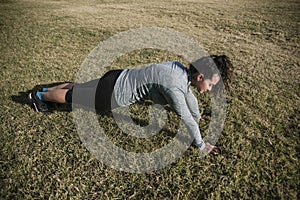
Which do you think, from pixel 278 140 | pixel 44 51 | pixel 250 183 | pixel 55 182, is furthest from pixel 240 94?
pixel 44 51

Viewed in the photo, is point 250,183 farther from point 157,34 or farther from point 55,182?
point 157,34

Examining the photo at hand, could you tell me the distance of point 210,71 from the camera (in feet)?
9.31

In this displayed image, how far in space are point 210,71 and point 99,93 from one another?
160 centimetres

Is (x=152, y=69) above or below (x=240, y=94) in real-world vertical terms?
above

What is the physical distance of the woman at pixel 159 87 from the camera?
287 centimetres

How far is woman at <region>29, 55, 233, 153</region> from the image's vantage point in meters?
2.87

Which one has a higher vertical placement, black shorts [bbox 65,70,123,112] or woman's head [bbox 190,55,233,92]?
woman's head [bbox 190,55,233,92]

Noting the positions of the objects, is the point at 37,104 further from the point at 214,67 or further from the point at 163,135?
the point at 214,67

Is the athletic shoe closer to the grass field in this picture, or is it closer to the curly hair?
the grass field

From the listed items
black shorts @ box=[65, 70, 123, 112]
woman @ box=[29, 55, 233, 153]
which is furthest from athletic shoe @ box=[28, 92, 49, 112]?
black shorts @ box=[65, 70, 123, 112]

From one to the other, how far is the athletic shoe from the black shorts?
664 millimetres

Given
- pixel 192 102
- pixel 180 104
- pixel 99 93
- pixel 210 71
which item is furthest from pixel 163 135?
pixel 210 71

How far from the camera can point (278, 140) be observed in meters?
3.54

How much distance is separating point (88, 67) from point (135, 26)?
444 cm
